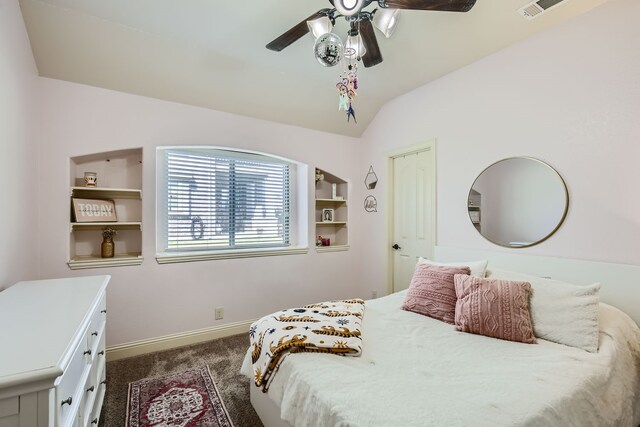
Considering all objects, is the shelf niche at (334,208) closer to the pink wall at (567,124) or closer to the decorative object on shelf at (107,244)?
the pink wall at (567,124)

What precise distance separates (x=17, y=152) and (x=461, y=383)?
2868 millimetres

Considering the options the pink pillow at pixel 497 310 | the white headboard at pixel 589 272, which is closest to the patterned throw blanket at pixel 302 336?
the pink pillow at pixel 497 310

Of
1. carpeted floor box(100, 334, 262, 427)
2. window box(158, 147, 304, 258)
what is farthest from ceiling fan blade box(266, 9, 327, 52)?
carpeted floor box(100, 334, 262, 427)

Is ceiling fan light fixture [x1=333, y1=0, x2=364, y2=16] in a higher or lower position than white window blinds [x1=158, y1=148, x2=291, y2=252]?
higher

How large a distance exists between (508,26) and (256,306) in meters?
3.48

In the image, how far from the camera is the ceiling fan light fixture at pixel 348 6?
→ 1469 mm

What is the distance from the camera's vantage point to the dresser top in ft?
2.77

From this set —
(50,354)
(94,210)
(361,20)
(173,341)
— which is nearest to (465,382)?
(50,354)

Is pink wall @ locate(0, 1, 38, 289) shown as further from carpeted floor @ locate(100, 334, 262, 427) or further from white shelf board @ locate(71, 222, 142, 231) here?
carpeted floor @ locate(100, 334, 262, 427)

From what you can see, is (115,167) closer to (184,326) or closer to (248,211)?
(248,211)

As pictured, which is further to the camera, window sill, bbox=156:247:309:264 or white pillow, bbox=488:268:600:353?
window sill, bbox=156:247:309:264

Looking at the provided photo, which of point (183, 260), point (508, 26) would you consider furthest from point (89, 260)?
point (508, 26)

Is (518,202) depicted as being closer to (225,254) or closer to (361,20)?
(361,20)

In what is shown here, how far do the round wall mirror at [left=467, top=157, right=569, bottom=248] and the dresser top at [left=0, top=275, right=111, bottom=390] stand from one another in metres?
2.84
